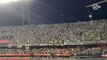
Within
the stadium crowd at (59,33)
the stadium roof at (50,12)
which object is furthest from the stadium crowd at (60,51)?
the stadium roof at (50,12)

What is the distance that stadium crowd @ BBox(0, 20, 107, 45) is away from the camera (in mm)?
35906

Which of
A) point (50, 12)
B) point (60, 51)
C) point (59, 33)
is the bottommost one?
point (60, 51)

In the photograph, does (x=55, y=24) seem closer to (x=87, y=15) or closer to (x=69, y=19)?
(x=69, y=19)

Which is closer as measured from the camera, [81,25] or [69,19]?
[81,25]

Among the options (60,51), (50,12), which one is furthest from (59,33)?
(50,12)

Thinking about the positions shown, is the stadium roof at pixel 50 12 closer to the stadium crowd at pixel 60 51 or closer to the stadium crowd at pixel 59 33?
the stadium crowd at pixel 59 33

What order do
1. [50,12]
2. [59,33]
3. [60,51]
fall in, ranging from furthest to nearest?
[50,12] → [59,33] → [60,51]

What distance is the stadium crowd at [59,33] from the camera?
35.9 m

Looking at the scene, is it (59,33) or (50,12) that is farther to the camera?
(50,12)

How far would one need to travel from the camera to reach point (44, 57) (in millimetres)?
36750

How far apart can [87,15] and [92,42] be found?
5336mm

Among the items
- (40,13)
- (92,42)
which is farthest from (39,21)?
(92,42)

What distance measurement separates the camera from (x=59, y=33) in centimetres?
3891

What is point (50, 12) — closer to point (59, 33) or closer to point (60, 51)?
point (59, 33)
